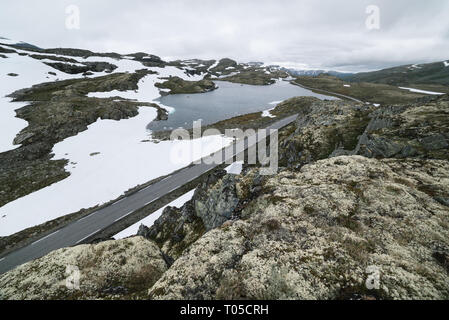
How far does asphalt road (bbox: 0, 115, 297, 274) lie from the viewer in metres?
30.5

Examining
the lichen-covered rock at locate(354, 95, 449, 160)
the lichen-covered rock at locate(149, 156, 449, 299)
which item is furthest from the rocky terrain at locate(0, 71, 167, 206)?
the lichen-covered rock at locate(354, 95, 449, 160)

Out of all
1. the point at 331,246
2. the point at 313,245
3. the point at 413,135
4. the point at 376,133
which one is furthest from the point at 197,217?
the point at 413,135

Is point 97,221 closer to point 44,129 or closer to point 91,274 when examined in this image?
point 91,274

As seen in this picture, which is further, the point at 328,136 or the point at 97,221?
the point at 328,136

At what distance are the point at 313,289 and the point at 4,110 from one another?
131554 millimetres

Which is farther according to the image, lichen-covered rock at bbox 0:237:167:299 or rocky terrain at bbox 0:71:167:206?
rocky terrain at bbox 0:71:167:206

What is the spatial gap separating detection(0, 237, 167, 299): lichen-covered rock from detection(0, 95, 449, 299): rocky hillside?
3.6 inches

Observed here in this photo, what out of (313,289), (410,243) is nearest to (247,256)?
(313,289)

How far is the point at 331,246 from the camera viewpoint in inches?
492

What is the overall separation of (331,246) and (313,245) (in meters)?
1.10

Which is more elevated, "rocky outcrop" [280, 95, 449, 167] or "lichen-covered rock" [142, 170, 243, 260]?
"rocky outcrop" [280, 95, 449, 167]

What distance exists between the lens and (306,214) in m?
15.8

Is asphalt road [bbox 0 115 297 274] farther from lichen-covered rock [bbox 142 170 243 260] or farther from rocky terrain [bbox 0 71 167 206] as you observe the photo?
rocky terrain [bbox 0 71 167 206]
